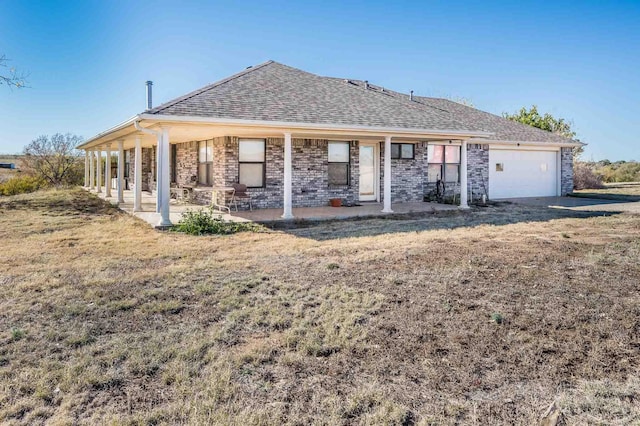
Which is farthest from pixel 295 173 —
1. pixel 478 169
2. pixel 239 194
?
pixel 478 169

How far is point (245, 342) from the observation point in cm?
393

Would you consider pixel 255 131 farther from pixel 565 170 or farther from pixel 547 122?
pixel 547 122

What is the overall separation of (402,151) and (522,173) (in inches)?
266

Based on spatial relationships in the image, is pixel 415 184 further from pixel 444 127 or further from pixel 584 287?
pixel 584 287

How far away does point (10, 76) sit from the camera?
678 inches

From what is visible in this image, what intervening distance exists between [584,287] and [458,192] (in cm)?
1263

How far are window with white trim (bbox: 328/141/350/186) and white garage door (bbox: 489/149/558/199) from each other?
7.04 metres

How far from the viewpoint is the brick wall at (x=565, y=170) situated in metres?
20.4

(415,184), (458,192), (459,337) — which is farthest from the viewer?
(458,192)

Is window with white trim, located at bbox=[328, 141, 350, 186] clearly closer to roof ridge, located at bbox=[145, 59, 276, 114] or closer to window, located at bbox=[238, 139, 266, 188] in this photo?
window, located at bbox=[238, 139, 266, 188]

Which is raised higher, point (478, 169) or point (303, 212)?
point (478, 169)

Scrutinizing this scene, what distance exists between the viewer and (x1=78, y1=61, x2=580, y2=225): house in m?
11.1

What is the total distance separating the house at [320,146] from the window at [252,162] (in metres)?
0.03

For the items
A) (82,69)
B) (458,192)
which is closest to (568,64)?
(458,192)
